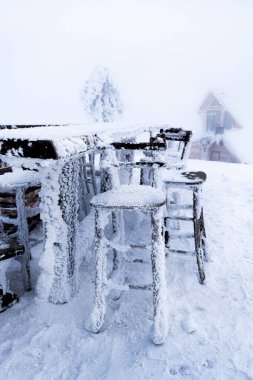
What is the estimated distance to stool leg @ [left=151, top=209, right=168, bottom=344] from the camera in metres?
1.75

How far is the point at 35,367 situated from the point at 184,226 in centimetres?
265

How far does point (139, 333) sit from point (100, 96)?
60.6ft

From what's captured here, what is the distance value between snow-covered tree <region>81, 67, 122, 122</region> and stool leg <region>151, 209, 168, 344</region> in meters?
18.0

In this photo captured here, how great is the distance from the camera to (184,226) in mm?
3918

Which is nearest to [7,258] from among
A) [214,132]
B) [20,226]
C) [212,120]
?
[20,226]

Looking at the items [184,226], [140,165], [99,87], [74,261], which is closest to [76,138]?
[140,165]

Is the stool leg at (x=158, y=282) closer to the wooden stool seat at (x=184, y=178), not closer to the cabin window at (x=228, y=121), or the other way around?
the wooden stool seat at (x=184, y=178)

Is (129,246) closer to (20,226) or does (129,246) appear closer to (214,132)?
(20,226)

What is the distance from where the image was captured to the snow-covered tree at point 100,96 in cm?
1894

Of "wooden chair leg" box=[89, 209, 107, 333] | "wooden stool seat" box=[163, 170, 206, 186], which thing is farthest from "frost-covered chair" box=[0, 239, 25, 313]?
"wooden stool seat" box=[163, 170, 206, 186]

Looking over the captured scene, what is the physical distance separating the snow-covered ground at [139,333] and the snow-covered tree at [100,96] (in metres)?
17.2

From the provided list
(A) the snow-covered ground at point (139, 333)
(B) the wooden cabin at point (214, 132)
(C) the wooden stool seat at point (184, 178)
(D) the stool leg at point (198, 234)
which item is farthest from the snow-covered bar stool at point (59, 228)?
(B) the wooden cabin at point (214, 132)

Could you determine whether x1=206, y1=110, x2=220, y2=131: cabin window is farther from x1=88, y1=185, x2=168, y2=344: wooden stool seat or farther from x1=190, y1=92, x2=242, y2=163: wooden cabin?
x1=88, y1=185, x2=168, y2=344: wooden stool seat

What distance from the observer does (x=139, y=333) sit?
1871 mm
